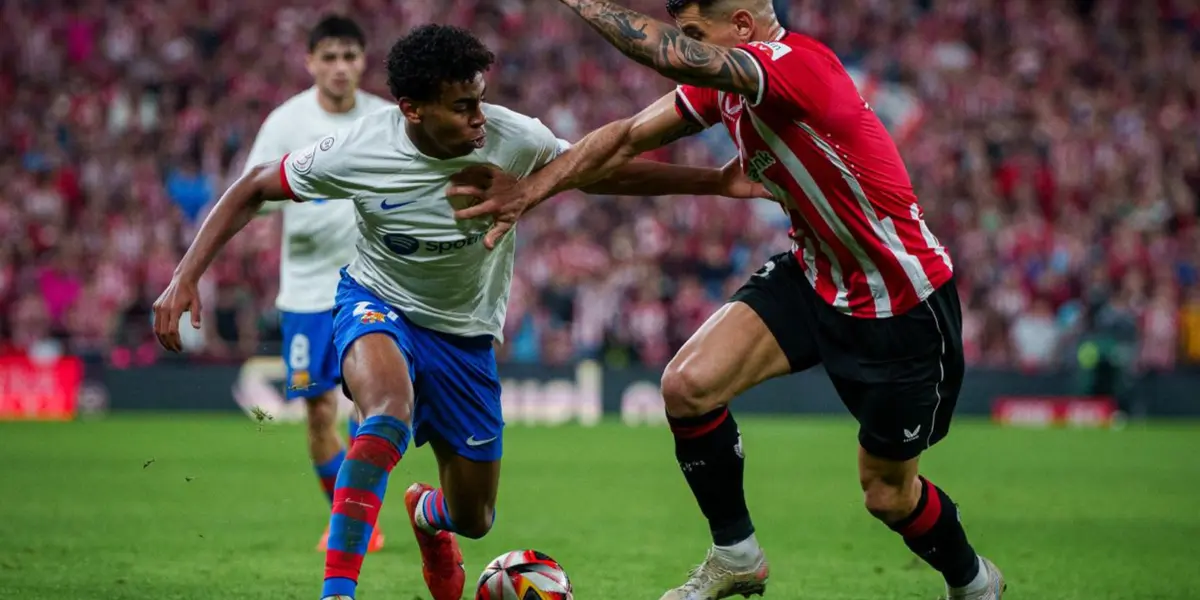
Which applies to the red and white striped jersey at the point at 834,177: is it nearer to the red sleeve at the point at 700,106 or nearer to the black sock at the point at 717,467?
the red sleeve at the point at 700,106

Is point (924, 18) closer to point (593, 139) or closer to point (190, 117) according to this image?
point (190, 117)

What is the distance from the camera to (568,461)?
44.9 feet

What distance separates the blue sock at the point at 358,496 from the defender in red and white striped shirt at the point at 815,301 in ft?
2.92

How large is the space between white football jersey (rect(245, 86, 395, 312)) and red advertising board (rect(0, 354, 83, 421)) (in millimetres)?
11401

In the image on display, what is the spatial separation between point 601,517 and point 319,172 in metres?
4.52

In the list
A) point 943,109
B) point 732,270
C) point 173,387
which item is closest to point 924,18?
point 943,109

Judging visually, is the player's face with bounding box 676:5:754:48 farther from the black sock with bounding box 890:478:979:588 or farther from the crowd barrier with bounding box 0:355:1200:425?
the crowd barrier with bounding box 0:355:1200:425

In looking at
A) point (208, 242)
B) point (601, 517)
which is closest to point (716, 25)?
point (208, 242)

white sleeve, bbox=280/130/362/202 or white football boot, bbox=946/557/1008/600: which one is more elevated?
white sleeve, bbox=280/130/362/202

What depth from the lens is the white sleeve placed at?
18.6 ft

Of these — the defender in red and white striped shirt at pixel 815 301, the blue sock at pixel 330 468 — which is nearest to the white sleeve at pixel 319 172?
the defender in red and white striped shirt at pixel 815 301

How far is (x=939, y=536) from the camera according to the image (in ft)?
19.0

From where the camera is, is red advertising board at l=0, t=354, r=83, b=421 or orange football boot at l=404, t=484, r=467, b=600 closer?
orange football boot at l=404, t=484, r=467, b=600

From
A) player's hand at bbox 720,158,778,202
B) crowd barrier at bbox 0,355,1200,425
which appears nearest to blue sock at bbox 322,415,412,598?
player's hand at bbox 720,158,778,202
